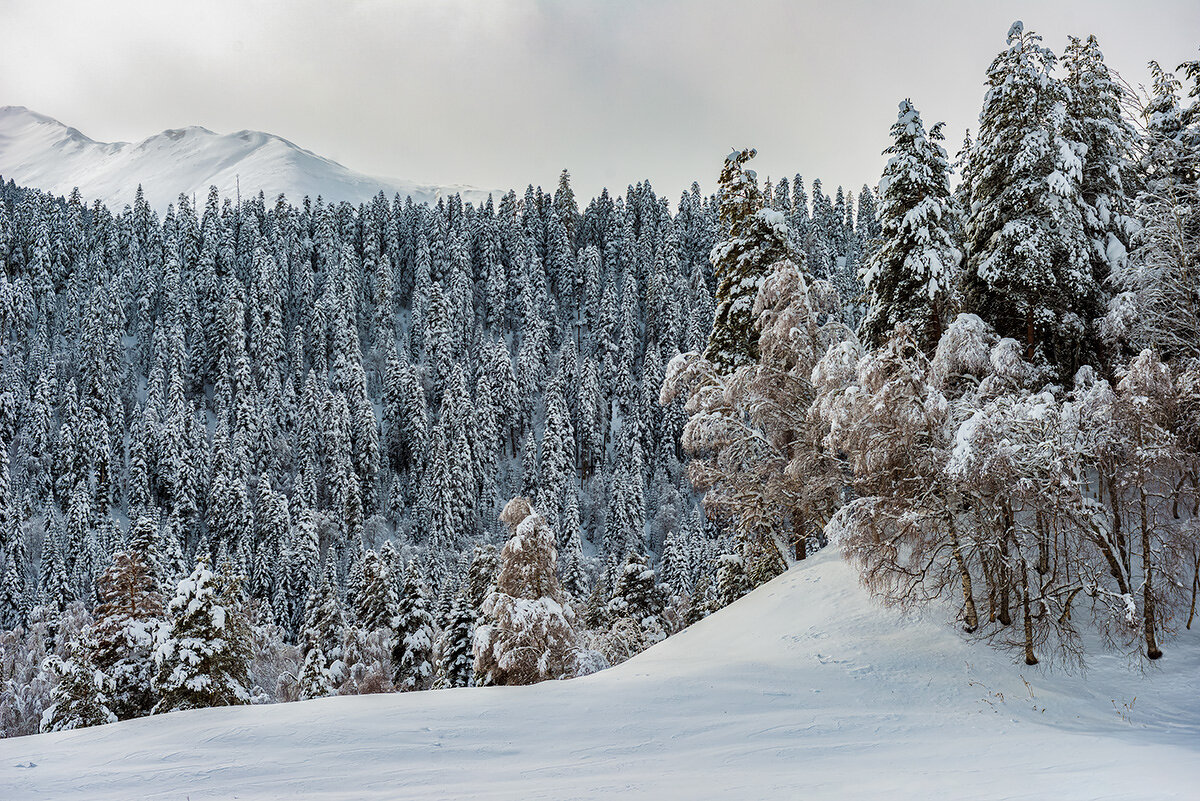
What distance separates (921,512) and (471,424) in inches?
3141

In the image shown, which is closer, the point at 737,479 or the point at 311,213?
the point at 737,479

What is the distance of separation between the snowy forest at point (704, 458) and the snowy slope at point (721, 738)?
167 centimetres

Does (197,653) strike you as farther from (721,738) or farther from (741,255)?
(741,255)

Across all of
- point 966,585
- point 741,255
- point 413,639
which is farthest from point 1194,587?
point 413,639

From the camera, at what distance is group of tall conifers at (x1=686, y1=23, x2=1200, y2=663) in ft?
52.0

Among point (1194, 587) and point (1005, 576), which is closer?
point (1194, 587)

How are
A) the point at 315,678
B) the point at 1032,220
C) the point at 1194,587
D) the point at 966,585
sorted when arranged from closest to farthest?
the point at 1194,587, the point at 966,585, the point at 1032,220, the point at 315,678

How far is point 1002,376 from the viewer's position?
741 inches

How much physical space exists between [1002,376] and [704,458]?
35.2 metres

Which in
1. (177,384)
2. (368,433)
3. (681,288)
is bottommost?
(368,433)

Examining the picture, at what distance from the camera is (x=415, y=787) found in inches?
368

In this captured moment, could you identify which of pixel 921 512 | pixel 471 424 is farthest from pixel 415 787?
pixel 471 424

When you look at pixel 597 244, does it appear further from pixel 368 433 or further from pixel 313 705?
pixel 313 705

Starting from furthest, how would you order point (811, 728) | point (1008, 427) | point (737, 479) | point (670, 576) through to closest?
point (670, 576), point (737, 479), point (1008, 427), point (811, 728)
